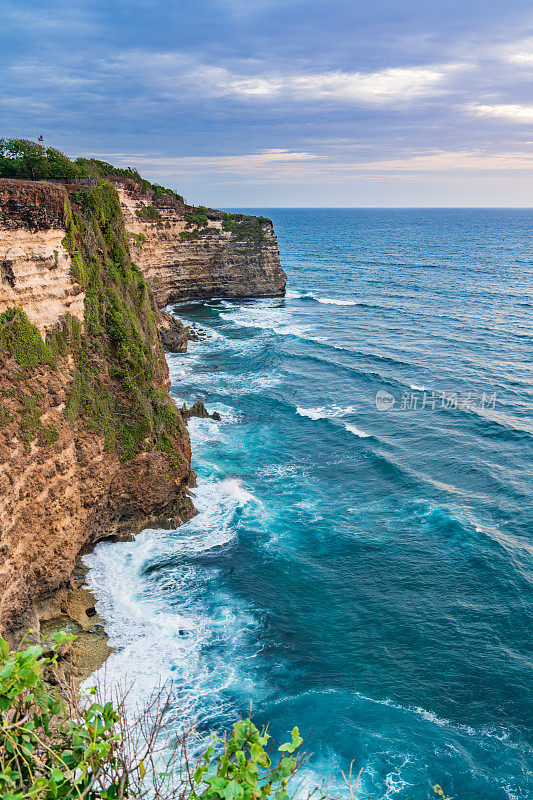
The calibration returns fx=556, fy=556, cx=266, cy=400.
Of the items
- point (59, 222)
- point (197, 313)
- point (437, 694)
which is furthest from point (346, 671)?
point (197, 313)

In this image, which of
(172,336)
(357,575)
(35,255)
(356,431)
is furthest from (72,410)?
(172,336)

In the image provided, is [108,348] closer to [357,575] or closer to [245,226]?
[357,575]

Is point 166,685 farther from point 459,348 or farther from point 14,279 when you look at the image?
point 459,348

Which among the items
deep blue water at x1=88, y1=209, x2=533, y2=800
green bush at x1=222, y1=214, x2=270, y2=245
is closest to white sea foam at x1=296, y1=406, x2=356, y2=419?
deep blue water at x1=88, y1=209, x2=533, y2=800

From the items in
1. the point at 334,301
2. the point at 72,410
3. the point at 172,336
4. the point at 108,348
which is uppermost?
the point at 334,301

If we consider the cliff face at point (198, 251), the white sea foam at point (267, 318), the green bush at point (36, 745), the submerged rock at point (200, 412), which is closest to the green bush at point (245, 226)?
the cliff face at point (198, 251)

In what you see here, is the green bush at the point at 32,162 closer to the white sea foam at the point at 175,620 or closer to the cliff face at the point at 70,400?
the cliff face at the point at 70,400

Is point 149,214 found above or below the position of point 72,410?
above

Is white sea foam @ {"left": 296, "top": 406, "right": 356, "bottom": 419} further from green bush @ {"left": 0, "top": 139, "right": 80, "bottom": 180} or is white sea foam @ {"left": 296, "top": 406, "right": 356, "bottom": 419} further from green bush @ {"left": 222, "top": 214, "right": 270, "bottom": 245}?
green bush @ {"left": 222, "top": 214, "right": 270, "bottom": 245}
